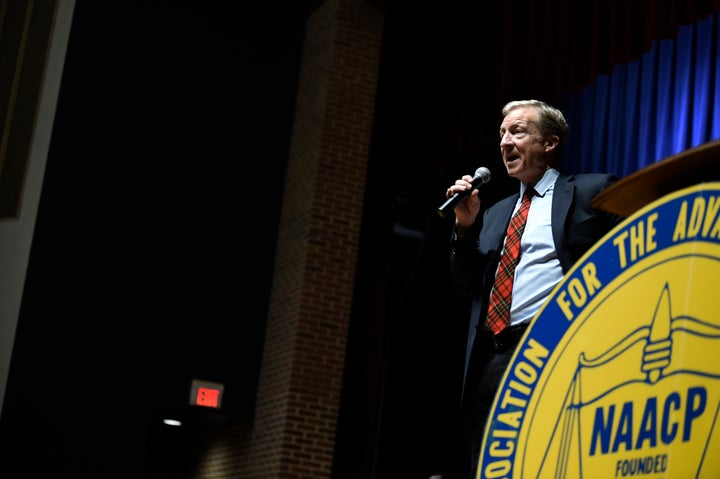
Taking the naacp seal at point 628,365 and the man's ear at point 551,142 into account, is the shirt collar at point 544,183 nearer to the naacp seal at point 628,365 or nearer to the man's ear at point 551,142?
the man's ear at point 551,142

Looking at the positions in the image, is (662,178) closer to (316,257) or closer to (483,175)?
(483,175)

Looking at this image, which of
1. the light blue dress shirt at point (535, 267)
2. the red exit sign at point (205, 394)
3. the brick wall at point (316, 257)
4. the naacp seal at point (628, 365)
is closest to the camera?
the naacp seal at point (628, 365)

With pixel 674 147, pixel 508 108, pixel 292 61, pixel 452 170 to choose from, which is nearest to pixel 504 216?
pixel 508 108

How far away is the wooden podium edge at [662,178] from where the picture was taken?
5.20 feet

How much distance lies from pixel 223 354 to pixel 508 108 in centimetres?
571

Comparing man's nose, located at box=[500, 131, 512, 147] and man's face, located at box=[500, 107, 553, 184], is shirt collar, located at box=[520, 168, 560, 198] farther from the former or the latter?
man's nose, located at box=[500, 131, 512, 147]

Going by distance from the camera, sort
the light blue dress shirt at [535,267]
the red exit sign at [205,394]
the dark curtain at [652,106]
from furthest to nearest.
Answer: the red exit sign at [205,394] < the dark curtain at [652,106] < the light blue dress shirt at [535,267]

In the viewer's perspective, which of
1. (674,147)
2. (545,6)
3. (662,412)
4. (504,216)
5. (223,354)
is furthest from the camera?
(223,354)

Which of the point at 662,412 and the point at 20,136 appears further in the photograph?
the point at 20,136

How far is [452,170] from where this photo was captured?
748cm

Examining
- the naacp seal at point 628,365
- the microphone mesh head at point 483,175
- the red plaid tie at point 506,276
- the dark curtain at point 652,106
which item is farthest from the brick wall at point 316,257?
the naacp seal at point 628,365

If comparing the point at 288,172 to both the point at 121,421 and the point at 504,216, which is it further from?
the point at 504,216

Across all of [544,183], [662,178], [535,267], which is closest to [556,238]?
[535,267]

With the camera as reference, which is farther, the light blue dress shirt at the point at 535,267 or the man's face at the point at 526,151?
the man's face at the point at 526,151
